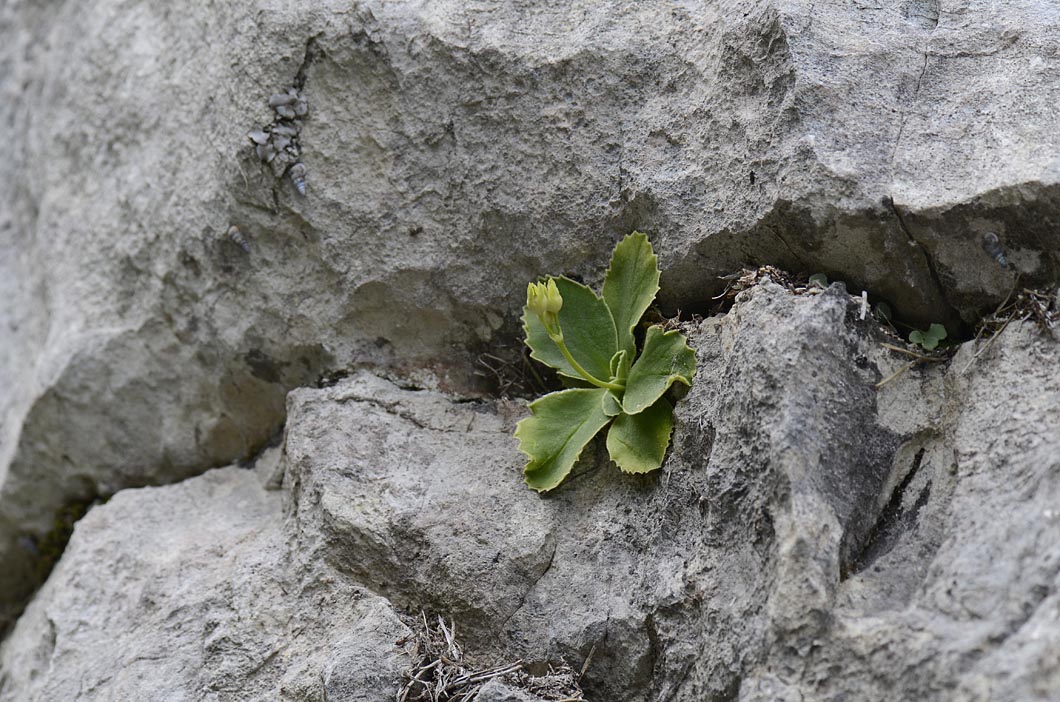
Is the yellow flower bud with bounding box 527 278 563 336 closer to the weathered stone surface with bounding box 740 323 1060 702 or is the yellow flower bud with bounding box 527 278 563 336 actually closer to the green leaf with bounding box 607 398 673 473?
the green leaf with bounding box 607 398 673 473

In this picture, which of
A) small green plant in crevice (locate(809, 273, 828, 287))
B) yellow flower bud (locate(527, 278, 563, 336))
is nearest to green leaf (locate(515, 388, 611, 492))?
yellow flower bud (locate(527, 278, 563, 336))

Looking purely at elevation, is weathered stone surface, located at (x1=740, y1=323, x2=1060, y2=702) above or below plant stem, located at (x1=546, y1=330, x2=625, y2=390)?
below

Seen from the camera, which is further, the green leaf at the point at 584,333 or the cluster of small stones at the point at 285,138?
the cluster of small stones at the point at 285,138

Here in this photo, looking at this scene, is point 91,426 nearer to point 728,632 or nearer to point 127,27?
point 127,27

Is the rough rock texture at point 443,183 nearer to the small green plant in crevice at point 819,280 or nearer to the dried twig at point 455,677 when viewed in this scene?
the small green plant in crevice at point 819,280

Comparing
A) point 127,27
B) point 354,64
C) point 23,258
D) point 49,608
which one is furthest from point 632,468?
point 23,258

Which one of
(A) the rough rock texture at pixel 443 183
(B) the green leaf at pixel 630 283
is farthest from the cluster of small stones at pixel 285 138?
(B) the green leaf at pixel 630 283
